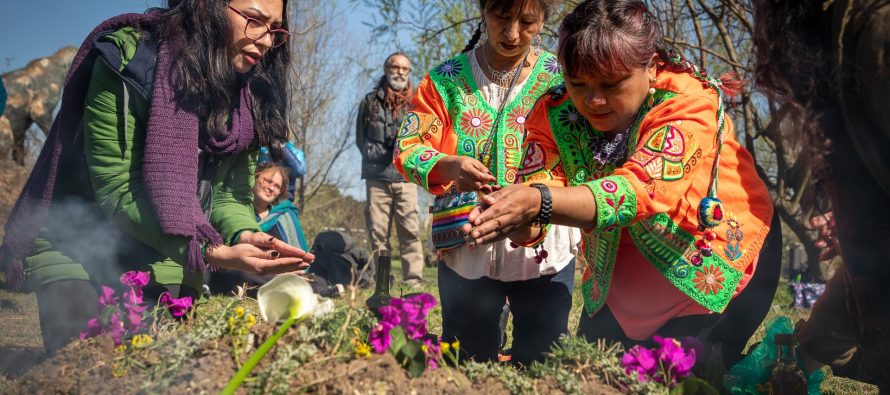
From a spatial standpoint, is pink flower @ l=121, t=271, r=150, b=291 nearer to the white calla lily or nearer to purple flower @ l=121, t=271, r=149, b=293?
purple flower @ l=121, t=271, r=149, b=293

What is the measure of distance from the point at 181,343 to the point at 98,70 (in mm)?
1455

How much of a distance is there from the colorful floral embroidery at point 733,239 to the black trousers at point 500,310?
771mm

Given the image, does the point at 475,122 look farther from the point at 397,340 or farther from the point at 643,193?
the point at 397,340

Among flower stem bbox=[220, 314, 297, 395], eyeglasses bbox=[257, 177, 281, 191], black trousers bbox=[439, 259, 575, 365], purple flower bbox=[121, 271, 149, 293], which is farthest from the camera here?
eyeglasses bbox=[257, 177, 281, 191]

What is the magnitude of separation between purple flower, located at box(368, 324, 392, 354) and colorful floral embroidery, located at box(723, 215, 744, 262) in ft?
4.11

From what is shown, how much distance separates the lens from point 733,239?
242cm

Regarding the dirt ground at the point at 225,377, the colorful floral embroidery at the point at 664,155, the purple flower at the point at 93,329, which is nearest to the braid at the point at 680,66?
the colorful floral embroidery at the point at 664,155

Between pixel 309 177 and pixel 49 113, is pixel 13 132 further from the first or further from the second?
pixel 309 177

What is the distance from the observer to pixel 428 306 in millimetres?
1974

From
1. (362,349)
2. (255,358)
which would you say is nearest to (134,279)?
(255,358)

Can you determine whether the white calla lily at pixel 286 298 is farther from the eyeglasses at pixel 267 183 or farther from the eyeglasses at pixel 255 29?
the eyeglasses at pixel 267 183

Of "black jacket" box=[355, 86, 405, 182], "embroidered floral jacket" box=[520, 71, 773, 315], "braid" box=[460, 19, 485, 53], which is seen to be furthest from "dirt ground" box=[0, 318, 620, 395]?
"black jacket" box=[355, 86, 405, 182]

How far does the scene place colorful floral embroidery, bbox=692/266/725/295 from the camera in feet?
7.89

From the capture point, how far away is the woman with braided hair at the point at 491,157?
9.40ft
